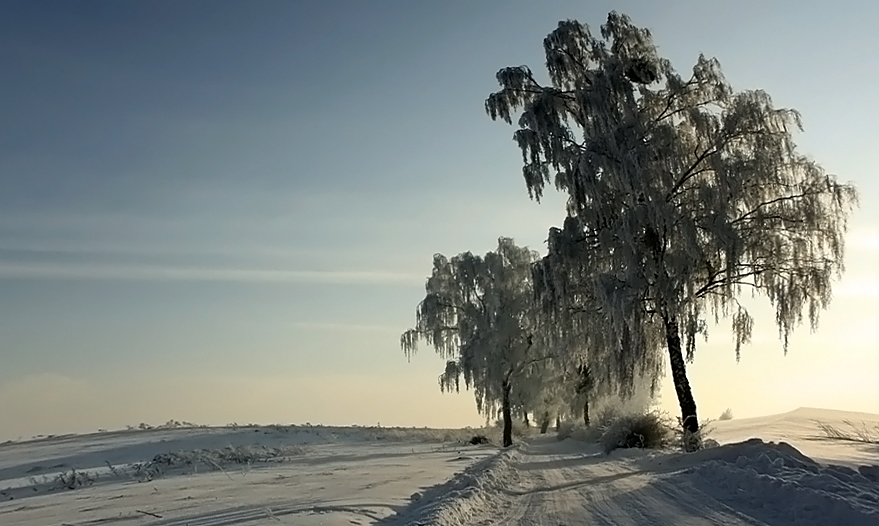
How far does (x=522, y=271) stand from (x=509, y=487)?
21722mm

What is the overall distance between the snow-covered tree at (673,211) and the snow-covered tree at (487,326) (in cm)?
1216

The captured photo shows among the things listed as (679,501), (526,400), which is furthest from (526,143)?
(526,400)

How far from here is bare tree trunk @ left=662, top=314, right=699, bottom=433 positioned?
19.4 metres

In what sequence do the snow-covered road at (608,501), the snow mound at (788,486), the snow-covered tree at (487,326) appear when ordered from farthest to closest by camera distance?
the snow-covered tree at (487,326) → the snow-covered road at (608,501) → the snow mound at (788,486)

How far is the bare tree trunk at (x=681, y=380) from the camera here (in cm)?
1944

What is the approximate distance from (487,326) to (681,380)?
14359 mm

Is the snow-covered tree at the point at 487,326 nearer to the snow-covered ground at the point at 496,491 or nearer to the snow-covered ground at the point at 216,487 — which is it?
the snow-covered ground at the point at 216,487

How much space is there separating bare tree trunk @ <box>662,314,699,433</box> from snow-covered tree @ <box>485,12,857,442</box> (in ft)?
0.12

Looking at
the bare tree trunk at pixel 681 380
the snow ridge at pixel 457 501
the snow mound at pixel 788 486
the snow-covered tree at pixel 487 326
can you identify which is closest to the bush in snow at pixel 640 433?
the bare tree trunk at pixel 681 380

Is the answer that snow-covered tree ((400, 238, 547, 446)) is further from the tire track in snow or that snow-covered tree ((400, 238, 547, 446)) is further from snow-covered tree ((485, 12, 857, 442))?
the tire track in snow

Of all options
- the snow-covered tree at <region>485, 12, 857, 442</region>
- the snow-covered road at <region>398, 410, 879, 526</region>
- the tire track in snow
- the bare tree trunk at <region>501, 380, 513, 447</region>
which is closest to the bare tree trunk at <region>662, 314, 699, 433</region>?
the snow-covered tree at <region>485, 12, 857, 442</region>

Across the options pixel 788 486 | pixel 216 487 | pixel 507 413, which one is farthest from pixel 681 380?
pixel 507 413

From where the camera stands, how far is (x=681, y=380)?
19766 mm

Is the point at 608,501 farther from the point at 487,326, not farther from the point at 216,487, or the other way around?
the point at 487,326
